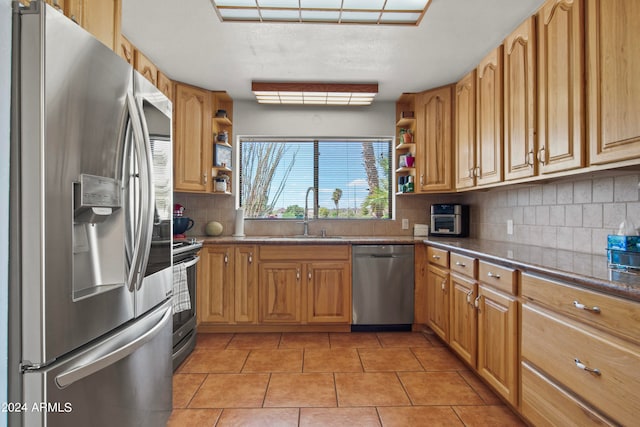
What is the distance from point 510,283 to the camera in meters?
1.89

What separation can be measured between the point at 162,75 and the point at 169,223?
6.26ft

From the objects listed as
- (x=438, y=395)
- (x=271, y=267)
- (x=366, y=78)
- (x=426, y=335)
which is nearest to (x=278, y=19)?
(x=366, y=78)

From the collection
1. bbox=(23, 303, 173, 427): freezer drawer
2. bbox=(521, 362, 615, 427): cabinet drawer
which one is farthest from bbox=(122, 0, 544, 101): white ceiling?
bbox=(521, 362, 615, 427): cabinet drawer

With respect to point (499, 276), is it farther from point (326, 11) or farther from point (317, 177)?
point (317, 177)

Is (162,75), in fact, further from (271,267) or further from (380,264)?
(380,264)

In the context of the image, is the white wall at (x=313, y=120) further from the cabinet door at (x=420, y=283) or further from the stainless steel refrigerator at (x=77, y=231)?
the stainless steel refrigerator at (x=77, y=231)

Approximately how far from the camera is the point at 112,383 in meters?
1.22

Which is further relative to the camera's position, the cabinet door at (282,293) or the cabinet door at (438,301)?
the cabinet door at (282,293)

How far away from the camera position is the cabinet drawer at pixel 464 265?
91.5 inches

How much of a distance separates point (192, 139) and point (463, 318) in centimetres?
272

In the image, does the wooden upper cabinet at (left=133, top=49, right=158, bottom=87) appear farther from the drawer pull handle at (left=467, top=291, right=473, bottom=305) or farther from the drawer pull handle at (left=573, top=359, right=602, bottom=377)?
the drawer pull handle at (left=573, top=359, right=602, bottom=377)

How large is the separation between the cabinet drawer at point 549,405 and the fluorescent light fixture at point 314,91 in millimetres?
2532

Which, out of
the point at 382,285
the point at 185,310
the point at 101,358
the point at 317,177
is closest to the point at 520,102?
the point at 382,285

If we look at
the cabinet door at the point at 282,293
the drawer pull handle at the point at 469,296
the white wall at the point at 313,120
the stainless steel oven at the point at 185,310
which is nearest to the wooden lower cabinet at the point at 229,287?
the cabinet door at the point at 282,293
